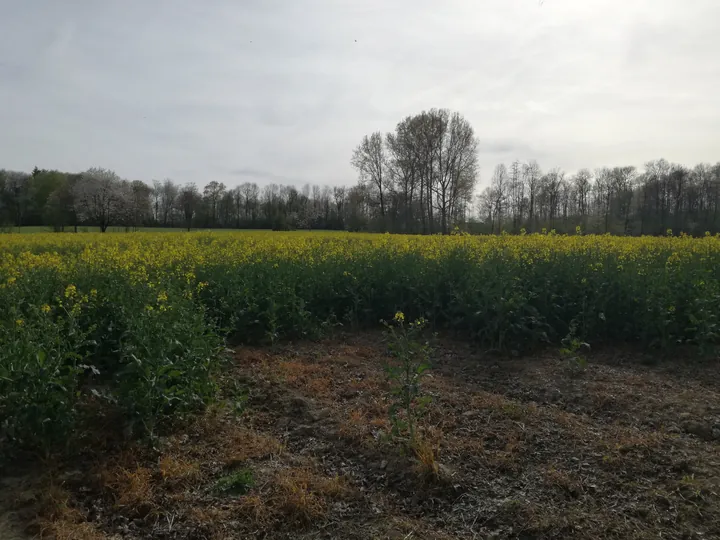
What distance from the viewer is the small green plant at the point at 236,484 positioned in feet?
10.8

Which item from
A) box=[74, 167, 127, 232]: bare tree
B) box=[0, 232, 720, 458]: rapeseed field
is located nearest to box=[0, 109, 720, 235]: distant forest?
box=[74, 167, 127, 232]: bare tree

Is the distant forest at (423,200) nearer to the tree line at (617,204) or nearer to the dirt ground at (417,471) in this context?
the tree line at (617,204)

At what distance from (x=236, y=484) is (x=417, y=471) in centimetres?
133

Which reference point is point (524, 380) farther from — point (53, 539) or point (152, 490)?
point (53, 539)

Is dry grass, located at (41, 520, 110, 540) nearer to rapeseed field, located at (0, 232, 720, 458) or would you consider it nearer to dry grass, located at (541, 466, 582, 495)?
rapeseed field, located at (0, 232, 720, 458)

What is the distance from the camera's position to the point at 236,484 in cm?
336

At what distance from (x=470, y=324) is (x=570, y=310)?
61.2 inches

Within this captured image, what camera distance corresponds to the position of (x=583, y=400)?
473 centimetres

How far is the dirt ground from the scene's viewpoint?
2.92 m

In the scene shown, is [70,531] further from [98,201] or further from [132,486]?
[98,201]

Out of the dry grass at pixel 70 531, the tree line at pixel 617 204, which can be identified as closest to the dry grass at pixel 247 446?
the dry grass at pixel 70 531

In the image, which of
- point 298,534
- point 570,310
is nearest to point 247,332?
point 298,534

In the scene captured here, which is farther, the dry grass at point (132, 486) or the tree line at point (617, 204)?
the tree line at point (617, 204)

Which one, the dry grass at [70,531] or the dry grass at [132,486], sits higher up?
the dry grass at [132,486]
